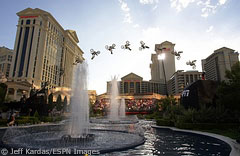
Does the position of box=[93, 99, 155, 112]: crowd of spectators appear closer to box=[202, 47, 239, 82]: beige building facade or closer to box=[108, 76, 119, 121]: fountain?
box=[202, 47, 239, 82]: beige building facade

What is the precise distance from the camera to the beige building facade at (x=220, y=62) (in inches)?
3595

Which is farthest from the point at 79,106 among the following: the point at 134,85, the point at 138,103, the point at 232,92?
the point at 134,85

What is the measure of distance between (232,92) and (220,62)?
289ft

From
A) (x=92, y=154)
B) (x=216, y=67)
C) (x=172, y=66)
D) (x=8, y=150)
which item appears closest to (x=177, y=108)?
(x=92, y=154)

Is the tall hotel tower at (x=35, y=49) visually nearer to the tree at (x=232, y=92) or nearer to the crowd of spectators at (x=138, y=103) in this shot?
the crowd of spectators at (x=138, y=103)

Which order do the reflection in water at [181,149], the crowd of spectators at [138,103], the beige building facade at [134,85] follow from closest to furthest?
1. the reflection in water at [181,149]
2. the crowd of spectators at [138,103]
3. the beige building facade at [134,85]

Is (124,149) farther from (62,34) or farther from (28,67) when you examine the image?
(62,34)

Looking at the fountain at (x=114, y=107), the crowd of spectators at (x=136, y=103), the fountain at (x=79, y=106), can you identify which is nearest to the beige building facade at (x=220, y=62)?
the crowd of spectators at (x=136, y=103)

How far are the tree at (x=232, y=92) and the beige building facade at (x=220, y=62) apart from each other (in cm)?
7615

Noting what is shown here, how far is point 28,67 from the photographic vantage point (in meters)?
78.9

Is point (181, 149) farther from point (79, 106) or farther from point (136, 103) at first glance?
point (136, 103)

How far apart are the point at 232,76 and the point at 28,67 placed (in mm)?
89002

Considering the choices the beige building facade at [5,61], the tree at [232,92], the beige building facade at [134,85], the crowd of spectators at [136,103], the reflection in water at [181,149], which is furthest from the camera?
the beige building facade at [134,85]

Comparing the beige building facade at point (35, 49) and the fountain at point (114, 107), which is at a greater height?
the beige building facade at point (35, 49)
